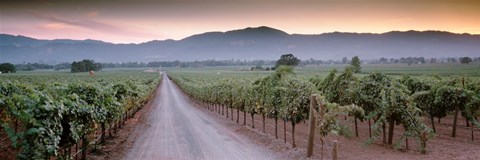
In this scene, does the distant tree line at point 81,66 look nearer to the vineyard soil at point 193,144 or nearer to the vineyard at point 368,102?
the vineyard soil at point 193,144

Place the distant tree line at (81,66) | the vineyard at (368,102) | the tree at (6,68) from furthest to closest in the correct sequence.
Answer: the distant tree line at (81,66) → the tree at (6,68) → the vineyard at (368,102)

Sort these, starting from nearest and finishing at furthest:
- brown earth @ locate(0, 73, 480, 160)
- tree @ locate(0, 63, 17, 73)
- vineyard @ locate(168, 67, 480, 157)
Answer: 1. brown earth @ locate(0, 73, 480, 160)
2. vineyard @ locate(168, 67, 480, 157)
3. tree @ locate(0, 63, 17, 73)

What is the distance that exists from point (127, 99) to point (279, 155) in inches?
589

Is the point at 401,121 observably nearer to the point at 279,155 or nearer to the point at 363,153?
the point at 363,153

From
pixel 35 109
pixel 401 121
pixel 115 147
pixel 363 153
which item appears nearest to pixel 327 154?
pixel 363 153

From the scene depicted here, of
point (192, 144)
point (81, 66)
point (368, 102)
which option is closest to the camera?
point (192, 144)

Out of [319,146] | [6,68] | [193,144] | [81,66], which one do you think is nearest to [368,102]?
[319,146]

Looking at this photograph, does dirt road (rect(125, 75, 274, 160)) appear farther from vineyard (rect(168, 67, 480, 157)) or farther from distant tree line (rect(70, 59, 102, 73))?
distant tree line (rect(70, 59, 102, 73))

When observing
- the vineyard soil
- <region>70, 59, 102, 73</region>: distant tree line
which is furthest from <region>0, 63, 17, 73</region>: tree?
the vineyard soil

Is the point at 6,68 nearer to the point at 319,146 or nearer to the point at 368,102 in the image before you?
the point at 319,146

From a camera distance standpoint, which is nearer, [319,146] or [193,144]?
[319,146]

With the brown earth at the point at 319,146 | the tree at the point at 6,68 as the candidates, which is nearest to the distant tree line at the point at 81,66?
the tree at the point at 6,68

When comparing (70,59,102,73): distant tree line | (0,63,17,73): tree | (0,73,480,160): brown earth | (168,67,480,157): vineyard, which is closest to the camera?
(0,73,480,160): brown earth

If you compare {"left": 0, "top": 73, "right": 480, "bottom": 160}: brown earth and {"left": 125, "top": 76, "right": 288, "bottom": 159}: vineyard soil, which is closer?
{"left": 0, "top": 73, "right": 480, "bottom": 160}: brown earth
